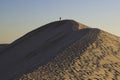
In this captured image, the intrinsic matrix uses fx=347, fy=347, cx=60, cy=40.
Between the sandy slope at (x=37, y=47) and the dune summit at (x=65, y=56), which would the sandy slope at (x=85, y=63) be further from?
the sandy slope at (x=37, y=47)

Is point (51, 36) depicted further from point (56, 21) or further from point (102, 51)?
point (102, 51)

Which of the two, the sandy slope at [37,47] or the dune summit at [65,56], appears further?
the sandy slope at [37,47]

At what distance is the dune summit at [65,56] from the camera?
60.2 feet

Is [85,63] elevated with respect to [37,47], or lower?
elevated

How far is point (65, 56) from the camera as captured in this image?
2055cm

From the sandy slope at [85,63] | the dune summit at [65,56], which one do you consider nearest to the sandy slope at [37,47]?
the dune summit at [65,56]

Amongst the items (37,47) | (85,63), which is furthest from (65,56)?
(37,47)

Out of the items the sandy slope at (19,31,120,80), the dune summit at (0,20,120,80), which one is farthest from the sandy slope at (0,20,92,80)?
the sandy slope at (19,31,120,80)

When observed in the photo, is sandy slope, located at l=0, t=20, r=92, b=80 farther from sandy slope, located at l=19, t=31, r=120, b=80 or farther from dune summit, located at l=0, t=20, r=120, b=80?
sandy slope, located at l=19, t=31, r=120, b=80

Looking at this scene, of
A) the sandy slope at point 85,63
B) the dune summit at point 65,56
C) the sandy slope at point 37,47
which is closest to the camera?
the sandy slope at point 85,63

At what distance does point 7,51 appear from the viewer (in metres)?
28.6

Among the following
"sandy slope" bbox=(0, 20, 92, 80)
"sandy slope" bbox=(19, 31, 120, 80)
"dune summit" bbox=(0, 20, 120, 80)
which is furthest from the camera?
"sandy slope" bbox=(0, 20, 92, 80)

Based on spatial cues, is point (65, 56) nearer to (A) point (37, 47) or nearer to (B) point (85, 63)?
(B) point (85, 63)

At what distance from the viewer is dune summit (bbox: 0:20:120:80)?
60.2ft
